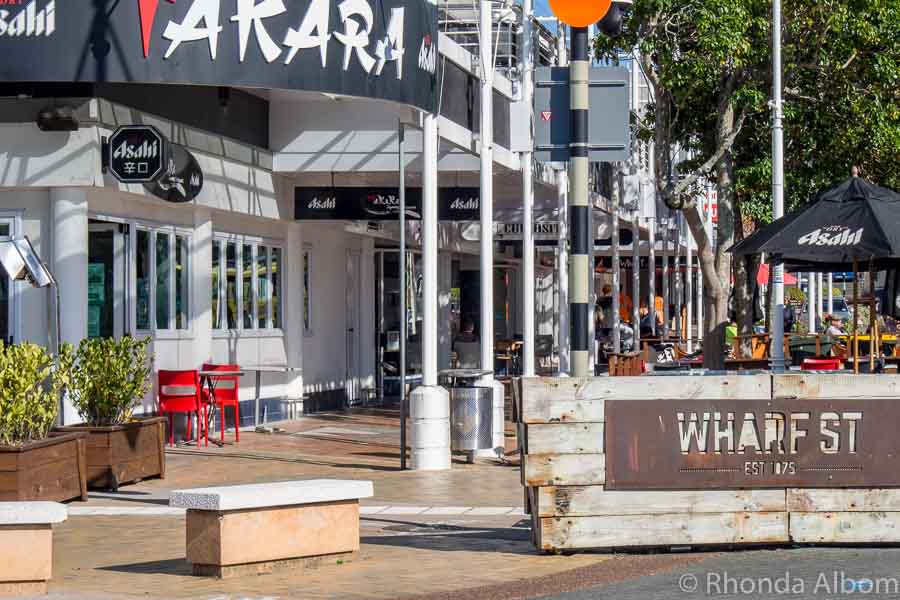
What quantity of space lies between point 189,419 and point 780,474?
34.7 ft

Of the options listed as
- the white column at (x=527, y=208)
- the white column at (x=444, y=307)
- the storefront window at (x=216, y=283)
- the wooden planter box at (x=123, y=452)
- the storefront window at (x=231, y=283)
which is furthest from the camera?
the white column at (x=444, y=307)

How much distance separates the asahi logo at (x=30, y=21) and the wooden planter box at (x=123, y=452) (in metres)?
4.00

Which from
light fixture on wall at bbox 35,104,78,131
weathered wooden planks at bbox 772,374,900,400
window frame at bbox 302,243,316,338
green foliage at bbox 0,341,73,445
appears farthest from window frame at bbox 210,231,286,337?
weathered wooden planks at bbox 772,374,900,400

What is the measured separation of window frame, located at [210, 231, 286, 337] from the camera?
2161 cm

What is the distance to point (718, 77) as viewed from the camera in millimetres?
30203

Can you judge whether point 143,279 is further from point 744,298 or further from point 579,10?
point 744,298

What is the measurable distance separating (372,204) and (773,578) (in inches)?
504

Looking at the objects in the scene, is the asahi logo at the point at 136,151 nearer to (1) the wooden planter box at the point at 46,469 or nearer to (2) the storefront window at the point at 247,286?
(1) the wooden planter box at the point at 46,469

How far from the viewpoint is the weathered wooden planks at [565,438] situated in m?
10.4

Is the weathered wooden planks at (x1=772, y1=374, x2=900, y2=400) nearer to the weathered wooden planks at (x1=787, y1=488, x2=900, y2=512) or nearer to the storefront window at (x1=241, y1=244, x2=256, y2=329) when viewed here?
the weathered wooden planks at (x1=787, y1=488, x2=900, y2=512)

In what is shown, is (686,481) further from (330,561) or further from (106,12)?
(106,12)

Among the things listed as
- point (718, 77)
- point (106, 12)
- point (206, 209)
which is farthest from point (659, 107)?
point (106, 12)

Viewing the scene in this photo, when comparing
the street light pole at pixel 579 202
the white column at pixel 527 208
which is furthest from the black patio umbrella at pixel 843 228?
the street light pole at pixel 579 202

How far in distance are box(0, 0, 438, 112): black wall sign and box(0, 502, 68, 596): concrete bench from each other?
7.43 m
